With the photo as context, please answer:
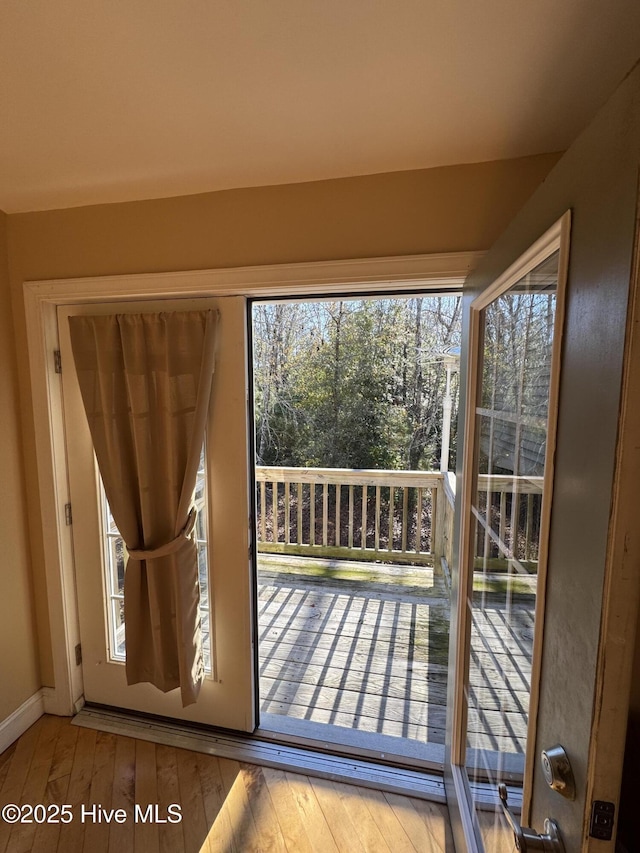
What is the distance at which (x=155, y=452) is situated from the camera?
1731 mm

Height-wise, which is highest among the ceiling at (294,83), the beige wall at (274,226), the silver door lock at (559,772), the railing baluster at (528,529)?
the ceiling at (294,83)

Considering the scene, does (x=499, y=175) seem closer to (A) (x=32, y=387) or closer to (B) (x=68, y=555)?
(A) (x=32, y=387)

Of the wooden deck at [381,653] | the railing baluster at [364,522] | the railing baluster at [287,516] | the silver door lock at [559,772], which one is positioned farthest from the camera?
the railing baluster at [287,516]

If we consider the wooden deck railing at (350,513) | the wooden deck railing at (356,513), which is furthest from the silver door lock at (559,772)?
the wooden deck railing at (350,513)

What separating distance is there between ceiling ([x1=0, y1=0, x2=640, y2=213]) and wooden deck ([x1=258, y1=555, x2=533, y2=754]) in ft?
4.04

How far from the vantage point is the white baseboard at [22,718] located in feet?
5.92

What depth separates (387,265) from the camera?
1.43m

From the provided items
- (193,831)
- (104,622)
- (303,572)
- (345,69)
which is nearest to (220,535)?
(104,622)

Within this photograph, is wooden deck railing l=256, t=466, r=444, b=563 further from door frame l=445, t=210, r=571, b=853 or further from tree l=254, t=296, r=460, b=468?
door frame l=445, t=210, r=571, b=853

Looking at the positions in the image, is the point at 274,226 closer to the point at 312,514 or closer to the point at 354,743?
the point at 354,743

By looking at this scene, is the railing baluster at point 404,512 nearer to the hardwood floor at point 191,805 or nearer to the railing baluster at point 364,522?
the railing baluster at point 364,522

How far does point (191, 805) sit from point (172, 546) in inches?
38.2

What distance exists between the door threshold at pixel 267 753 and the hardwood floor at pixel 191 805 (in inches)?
1.2

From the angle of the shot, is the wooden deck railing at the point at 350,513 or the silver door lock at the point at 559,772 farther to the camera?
the wooden deck railing at the point at 350,513
